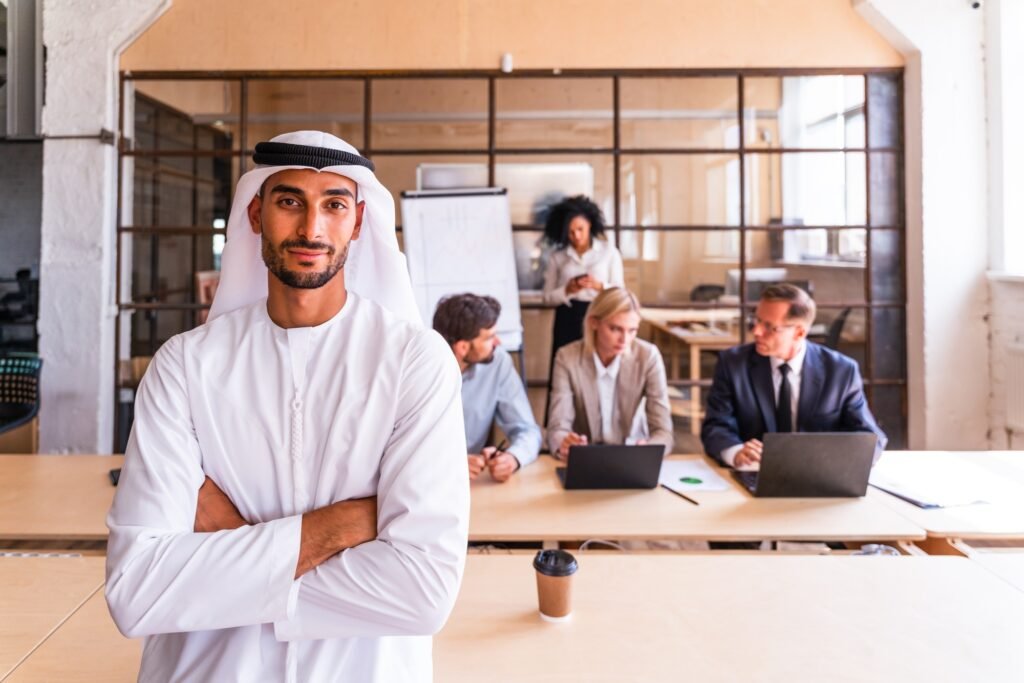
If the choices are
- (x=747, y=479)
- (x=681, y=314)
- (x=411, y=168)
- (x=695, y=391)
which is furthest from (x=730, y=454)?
(x=411, y=168)

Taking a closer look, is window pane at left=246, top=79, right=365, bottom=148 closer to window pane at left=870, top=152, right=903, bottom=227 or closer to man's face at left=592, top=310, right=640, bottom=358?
man's face at left=592, top=310, right=640, bottom=358

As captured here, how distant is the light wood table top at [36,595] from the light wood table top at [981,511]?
2164mm

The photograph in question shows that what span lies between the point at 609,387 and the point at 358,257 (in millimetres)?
1927

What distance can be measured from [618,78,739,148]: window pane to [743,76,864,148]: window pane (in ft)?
0.44

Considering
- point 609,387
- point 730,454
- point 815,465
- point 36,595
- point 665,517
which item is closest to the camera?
point 36,595

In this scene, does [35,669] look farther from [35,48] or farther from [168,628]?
[35,48]

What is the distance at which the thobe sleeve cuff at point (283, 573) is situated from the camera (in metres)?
1.01

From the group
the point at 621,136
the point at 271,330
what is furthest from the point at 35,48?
the point at 271,330

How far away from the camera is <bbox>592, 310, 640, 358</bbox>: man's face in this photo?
2943 mm

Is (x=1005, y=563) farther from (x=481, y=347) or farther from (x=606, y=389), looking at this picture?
(x=481, y=347)

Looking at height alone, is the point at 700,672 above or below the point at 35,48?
below

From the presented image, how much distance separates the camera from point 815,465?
82.6 inches

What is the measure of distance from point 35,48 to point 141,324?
6.44 ft

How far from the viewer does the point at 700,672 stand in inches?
47.5
